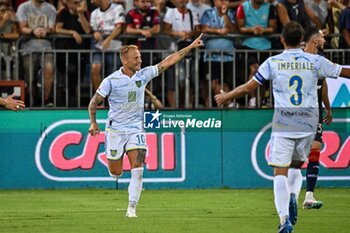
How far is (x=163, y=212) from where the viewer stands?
16219 millimetres

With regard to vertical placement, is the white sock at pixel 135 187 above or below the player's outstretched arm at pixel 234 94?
below

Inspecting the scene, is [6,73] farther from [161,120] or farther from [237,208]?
[237,208]

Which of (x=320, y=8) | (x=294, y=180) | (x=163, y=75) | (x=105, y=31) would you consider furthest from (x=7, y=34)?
(x=294, y=180)

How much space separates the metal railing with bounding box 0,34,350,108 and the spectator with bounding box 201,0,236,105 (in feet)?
0.26

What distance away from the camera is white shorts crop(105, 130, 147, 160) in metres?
15.9

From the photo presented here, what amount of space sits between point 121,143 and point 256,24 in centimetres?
699

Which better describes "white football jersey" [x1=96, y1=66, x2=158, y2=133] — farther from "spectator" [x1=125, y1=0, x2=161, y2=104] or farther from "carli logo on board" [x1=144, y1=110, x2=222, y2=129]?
"spectator" [x1=125, y1=0, x2=161, y2=104]

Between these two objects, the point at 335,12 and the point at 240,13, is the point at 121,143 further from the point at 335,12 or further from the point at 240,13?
the point at 335,12

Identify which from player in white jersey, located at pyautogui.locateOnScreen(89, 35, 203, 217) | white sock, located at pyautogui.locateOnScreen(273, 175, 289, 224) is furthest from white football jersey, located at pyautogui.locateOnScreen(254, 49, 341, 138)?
player in white jersey, located at pyautogui.locateOnScreen(89, 35, 203, 217)

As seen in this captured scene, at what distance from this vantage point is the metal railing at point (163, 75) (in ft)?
71.4

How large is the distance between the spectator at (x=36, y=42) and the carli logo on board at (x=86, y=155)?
93cm

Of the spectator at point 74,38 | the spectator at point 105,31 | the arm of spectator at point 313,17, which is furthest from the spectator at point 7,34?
the arm of spectator at point 313,17

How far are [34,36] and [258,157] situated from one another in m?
5.30

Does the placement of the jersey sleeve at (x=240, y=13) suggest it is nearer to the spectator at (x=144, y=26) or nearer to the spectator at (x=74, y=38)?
the spectator at (x=144, y=26)
